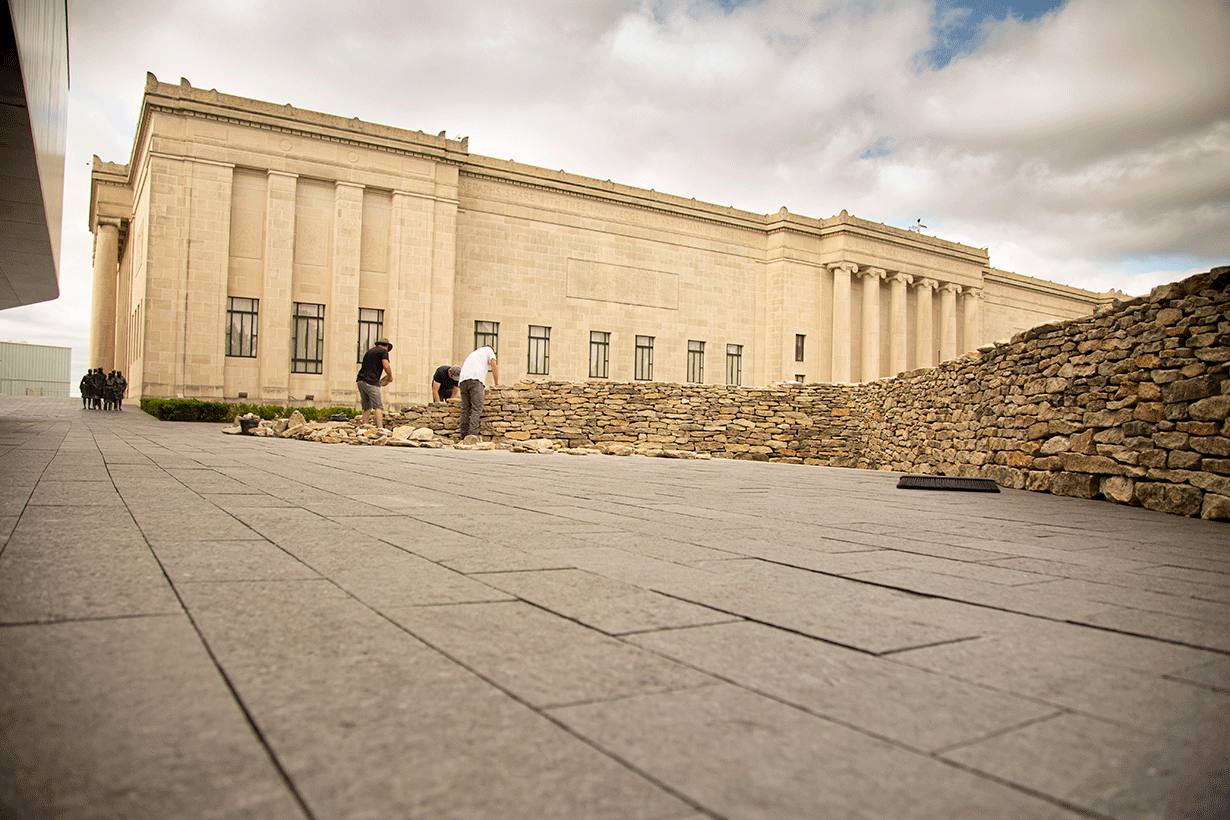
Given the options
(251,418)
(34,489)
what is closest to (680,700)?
(34,489)

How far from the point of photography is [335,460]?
828 centimetres

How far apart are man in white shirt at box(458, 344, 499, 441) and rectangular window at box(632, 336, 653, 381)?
1897 centimetres

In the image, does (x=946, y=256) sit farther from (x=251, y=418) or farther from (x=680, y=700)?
(x=680, y=700)

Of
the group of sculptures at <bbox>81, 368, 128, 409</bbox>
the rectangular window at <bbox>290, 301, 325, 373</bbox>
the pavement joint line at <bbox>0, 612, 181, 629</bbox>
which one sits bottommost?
the pavement joint line at <bbox>0, 612, 181, 629</bbox>

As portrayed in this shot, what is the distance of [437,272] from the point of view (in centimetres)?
2734

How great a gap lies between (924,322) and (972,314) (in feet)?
15.5

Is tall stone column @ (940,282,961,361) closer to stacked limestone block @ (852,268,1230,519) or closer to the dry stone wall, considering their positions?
the dry stone wall

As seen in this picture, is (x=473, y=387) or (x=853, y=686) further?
(x=473, y=387)

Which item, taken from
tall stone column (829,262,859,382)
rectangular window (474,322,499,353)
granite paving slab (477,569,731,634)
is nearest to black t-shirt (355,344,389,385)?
granite paving slab (477,569,731,634)

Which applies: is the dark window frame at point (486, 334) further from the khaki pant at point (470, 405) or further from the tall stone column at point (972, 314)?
the tall stone column at point (972, 314)

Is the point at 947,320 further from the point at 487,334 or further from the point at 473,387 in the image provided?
the point at 473,387

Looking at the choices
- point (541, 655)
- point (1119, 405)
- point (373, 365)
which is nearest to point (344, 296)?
point (373, 365)

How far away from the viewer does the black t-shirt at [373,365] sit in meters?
13.6

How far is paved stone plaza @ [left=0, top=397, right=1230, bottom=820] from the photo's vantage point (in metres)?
1.16
